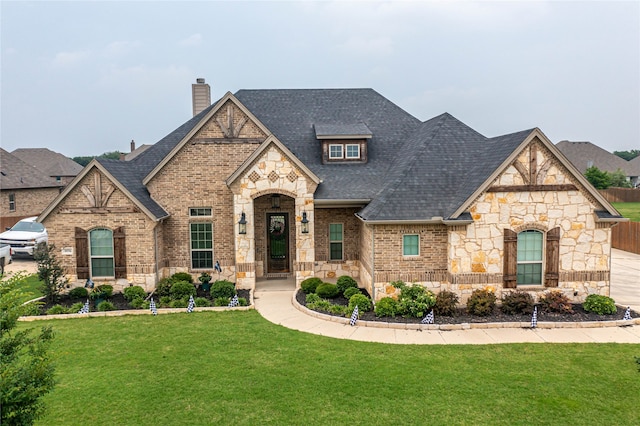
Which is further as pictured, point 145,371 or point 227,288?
point 227,288

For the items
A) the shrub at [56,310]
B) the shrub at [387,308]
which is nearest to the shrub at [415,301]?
the shrub at [387,308]

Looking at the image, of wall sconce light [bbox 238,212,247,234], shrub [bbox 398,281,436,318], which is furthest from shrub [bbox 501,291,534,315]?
wall sconce light [bbox 238,212,247,234]

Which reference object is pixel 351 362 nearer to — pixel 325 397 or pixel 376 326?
pixel 325 397

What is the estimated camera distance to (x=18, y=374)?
17.4ft

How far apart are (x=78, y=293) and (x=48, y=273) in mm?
1181

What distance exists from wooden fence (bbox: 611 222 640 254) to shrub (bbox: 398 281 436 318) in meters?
18.1

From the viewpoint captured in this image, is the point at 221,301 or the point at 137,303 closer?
the point at 137,303

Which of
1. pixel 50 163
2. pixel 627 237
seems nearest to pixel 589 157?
pixel 627 237

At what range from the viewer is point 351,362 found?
9.71m

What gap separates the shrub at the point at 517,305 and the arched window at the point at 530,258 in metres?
0.87

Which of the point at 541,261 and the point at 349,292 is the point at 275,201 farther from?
the point at 541,261

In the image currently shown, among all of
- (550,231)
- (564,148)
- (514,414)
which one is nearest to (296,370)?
(514,414)

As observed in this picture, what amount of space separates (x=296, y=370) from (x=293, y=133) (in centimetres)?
1281

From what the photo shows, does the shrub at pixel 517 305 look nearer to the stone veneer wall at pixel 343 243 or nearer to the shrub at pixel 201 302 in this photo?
the stone veneer wall at pixel 343 243
